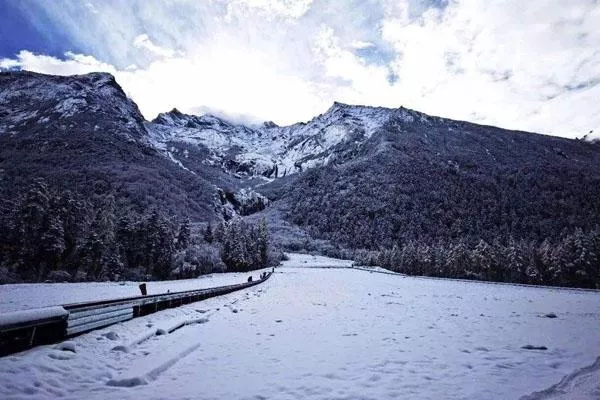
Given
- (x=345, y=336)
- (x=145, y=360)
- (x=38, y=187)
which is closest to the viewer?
(x=145, y=360)

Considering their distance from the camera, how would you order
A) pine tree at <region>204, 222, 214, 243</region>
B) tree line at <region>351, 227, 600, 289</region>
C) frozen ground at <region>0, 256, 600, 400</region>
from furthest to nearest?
1. pine tree at <region>204, 222, 214, 243</region>
2. tree line at <region>351, 227, 600, 289</region>
3. frozen ground at <region>0, 256, 600, 400</region>

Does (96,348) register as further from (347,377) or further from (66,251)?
(66,251)

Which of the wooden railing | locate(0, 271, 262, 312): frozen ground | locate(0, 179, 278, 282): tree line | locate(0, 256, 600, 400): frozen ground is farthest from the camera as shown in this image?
locate(0, 179, 278, 282): tree line

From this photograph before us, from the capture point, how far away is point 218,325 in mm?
13922

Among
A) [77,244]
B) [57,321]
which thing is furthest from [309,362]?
[77,244]

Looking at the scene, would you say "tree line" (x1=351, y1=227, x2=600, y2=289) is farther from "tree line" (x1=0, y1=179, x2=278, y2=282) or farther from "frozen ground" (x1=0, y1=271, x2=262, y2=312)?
"tree line" (x1=0, y1=179, x2=278, y2=282)

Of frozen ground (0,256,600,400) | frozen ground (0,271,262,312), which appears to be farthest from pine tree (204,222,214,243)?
frozen ground (0,256,600,400)

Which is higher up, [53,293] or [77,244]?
[77,244]

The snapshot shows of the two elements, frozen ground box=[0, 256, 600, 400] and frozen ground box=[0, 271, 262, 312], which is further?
frozen ground box=[0, 271, 262, 312]

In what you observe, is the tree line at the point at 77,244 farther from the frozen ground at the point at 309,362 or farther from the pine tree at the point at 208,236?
the frozen ground at the point at 309,362

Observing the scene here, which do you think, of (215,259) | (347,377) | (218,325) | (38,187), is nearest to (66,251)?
(38,187)

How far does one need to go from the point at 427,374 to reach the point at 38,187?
6249 centimetres

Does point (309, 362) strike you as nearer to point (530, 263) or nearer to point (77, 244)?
point (77, 244)

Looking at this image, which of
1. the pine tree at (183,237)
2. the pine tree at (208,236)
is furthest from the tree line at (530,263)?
the pine tree at (183,237)
